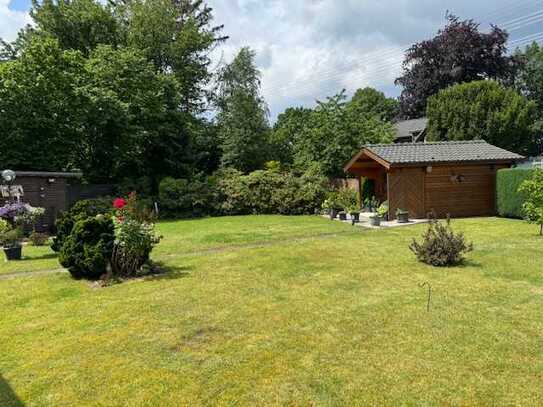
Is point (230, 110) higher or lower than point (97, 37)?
lower

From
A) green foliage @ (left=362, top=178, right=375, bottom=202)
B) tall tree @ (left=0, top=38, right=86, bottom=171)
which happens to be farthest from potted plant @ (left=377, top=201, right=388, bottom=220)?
tall tree @ (left=0, top=38, right=86, bottom=171)

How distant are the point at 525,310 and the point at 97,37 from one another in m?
28.3

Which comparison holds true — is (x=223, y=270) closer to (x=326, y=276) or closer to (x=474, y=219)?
(x=326, y=276)

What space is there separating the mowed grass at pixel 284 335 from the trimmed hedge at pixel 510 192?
717 cm

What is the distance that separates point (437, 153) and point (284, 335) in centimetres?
1425

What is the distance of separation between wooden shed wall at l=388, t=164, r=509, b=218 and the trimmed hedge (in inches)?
27.2

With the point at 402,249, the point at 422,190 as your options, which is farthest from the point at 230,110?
the point at 402,249

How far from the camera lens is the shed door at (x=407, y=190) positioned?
625 inches

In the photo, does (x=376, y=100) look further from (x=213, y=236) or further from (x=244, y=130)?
(x=213, y=236)

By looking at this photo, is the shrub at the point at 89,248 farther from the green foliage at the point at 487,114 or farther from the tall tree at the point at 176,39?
the green foliage at the point at 487,114

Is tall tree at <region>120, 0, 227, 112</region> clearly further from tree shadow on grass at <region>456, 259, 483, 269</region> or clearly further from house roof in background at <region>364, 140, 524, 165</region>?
tree shadow on grass at <region>456, 259, 483, 269</region>

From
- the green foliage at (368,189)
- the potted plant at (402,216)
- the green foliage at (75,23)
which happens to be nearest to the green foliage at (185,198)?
the green foliage at (368,189)

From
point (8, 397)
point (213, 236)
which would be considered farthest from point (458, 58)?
point (8, 397)

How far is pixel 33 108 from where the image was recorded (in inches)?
759
